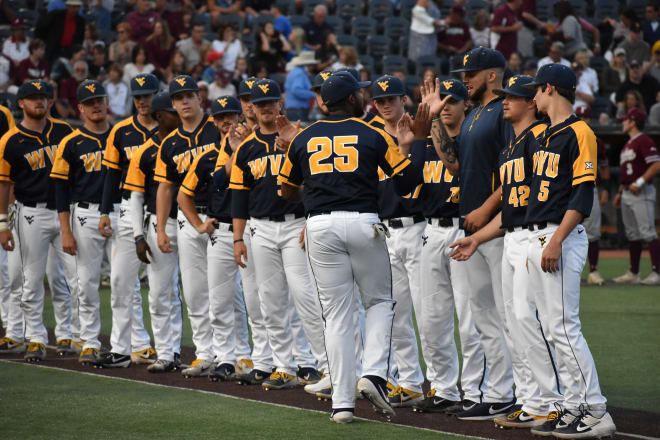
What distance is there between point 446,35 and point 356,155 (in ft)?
48.0

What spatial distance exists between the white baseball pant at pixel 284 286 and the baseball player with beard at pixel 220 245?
51 cm

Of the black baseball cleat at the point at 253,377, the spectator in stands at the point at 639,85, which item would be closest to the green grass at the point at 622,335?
the black baseball cleat at the point at 253,377

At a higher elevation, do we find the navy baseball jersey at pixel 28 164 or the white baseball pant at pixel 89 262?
the navy baseball jersey at pixel 28 164

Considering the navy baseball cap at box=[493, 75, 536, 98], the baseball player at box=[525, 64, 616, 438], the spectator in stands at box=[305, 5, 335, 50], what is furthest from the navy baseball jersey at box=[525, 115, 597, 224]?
the spectator in stands at box=[305, 5, 335, 50]

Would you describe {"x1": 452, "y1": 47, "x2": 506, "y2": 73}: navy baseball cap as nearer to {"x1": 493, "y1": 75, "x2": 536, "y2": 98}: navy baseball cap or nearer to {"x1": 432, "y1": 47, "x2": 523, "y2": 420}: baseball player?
{"x1": 432, "y1": 47, "x2": 523, "y2": 420}: baseball player

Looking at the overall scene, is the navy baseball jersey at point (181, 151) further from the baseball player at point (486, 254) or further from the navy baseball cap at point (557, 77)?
the navy baseball cap at point (557, 77)

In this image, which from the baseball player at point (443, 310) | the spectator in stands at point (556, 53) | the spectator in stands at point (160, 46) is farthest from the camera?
the spectator in stands at point (160, 46)

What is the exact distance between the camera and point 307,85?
1708 centimetres

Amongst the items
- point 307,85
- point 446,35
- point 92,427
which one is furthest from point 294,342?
point 446,35

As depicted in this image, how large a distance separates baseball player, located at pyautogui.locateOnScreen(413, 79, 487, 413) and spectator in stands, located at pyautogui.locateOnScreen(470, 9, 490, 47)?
44.8ft

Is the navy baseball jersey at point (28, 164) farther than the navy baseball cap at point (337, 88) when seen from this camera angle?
Yes

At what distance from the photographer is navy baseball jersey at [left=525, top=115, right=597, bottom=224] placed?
5.52 m

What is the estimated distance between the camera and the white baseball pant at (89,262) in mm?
8844

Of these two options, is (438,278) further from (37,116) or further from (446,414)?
(37,116)
